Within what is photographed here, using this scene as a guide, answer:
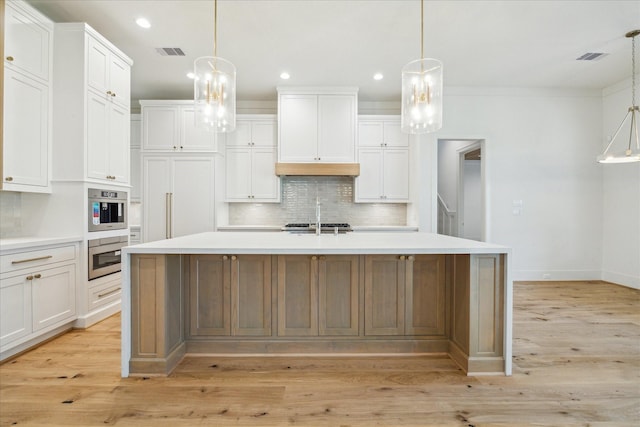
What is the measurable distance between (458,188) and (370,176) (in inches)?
86.0

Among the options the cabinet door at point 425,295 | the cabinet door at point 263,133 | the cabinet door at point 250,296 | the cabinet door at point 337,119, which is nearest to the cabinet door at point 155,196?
the cabinet door at point 263,133

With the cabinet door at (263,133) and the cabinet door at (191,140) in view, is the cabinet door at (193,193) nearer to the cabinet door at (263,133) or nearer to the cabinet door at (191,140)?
the cabinet door at (191,140)

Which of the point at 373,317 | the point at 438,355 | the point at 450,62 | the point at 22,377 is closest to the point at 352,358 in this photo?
the point at 373,317

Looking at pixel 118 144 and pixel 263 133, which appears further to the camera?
pixel 263 133

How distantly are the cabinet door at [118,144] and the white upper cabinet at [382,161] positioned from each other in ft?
10.5

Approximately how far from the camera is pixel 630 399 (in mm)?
1894

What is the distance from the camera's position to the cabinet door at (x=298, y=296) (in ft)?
7.92

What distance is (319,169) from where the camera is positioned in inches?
188

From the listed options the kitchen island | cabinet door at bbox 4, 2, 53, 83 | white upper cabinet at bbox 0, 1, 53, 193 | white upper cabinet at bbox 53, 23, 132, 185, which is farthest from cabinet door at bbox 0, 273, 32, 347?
cabinet door at bbox 4, 2, 53, 83

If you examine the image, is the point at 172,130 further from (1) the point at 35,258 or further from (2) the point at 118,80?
(1) the point at 35,258

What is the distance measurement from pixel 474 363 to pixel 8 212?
4.18 m

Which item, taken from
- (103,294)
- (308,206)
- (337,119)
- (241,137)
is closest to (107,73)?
(241,137)

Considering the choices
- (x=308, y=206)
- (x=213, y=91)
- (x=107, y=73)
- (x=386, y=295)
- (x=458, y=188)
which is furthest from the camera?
(x=458, y=188)

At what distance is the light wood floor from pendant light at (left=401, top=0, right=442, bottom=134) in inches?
72.9
